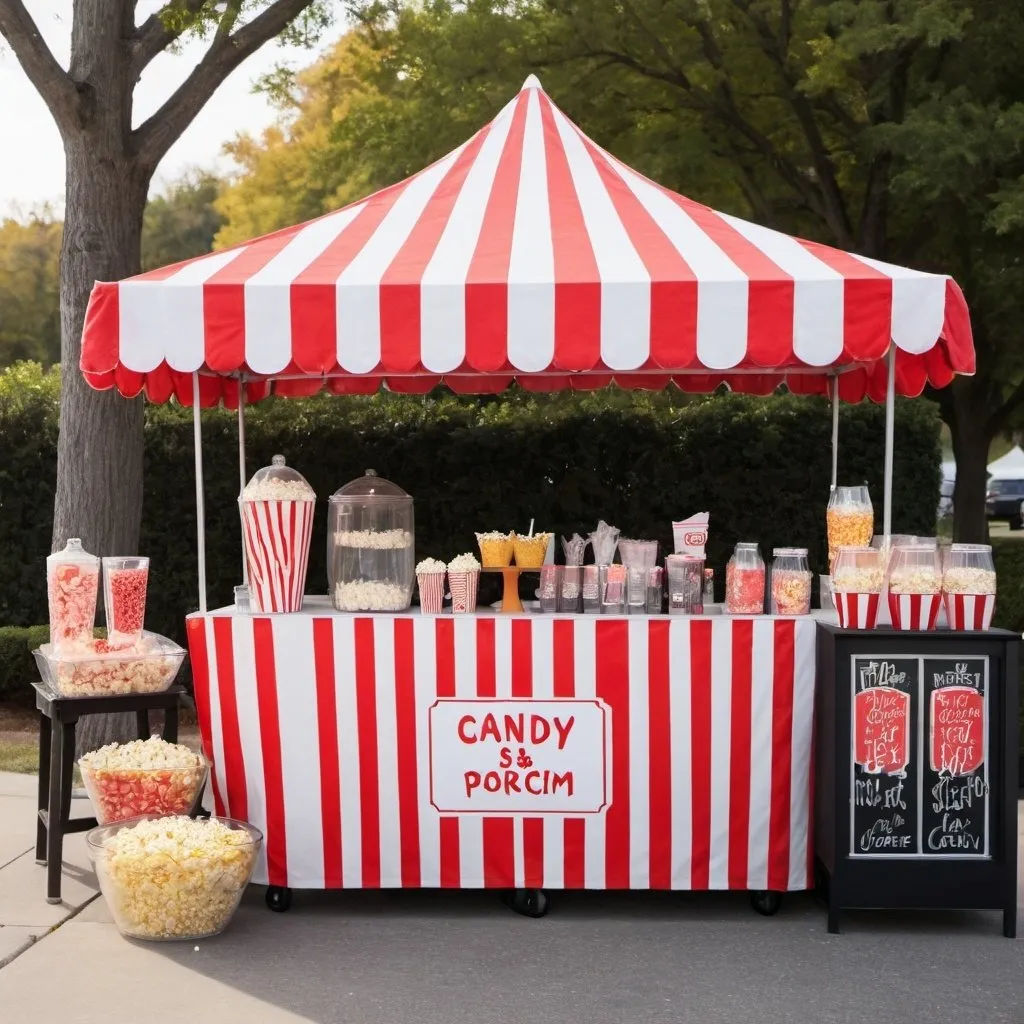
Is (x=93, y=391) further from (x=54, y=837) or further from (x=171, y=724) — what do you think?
(x=54, y=837)

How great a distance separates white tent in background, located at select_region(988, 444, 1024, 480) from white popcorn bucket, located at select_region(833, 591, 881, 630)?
36.4 metres

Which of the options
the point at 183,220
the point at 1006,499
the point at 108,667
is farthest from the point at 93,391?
the point at 183,220

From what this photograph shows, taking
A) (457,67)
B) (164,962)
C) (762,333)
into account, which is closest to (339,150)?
(457,67)

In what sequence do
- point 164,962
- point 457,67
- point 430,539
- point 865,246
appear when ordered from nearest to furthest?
point 164,962 → point 430,539 → point 457,67 → point 865,246

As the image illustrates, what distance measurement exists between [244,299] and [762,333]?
198 centimetres

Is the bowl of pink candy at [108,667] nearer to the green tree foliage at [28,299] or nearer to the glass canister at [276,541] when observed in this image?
the glass canister at [276,541]

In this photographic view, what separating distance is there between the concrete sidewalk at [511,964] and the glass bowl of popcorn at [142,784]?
399 mm

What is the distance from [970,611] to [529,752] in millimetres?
1778

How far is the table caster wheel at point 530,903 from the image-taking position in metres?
5.04

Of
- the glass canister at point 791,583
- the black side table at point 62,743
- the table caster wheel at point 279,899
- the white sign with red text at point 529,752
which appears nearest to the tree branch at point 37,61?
the black side table at point 62,743

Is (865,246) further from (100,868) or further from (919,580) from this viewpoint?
(100,868)

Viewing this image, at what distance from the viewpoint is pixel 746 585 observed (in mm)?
5156

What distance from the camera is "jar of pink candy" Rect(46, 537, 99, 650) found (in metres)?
5.19

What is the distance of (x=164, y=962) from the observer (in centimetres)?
445
